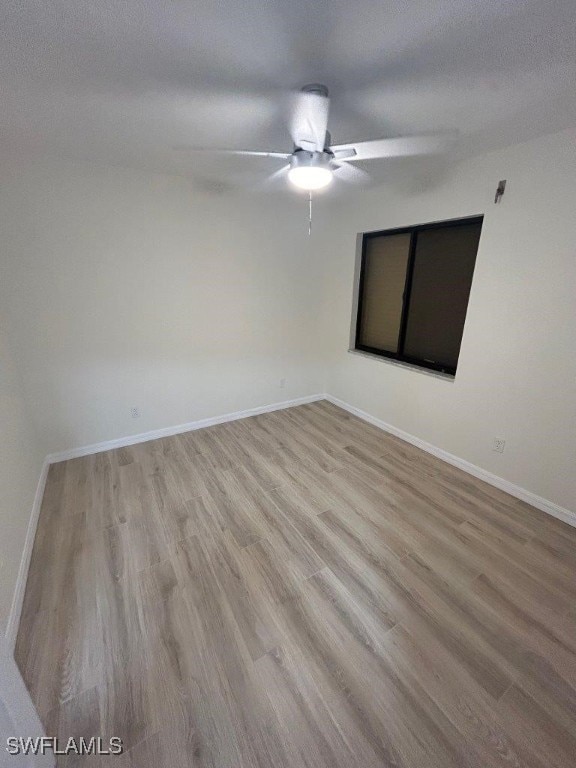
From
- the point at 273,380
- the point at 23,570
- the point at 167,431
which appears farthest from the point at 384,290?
the point at 23,570

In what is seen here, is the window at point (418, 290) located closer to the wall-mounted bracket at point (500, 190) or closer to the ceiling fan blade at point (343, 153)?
the wall-mounted bracket at point (500, 190)

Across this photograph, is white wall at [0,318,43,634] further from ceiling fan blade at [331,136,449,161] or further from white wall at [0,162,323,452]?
ceiling fan blade at [331,136,449,161]

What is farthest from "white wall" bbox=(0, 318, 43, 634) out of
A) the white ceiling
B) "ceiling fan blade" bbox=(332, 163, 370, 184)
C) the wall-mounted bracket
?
the wall-mounted bracket

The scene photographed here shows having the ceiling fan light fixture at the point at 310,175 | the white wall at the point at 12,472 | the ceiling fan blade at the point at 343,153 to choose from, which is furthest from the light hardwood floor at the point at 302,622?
the ceiling fan blade at the point at 343,153

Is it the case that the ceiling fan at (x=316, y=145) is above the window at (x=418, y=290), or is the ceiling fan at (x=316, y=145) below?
above

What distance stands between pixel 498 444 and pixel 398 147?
2.23m

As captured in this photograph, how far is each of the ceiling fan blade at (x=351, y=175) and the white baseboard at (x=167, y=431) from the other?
7.91ft

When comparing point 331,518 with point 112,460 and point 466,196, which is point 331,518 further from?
point 466,196

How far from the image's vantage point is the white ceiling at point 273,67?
988 mm

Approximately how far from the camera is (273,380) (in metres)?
3.71

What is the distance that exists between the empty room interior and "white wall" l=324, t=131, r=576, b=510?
0.02m

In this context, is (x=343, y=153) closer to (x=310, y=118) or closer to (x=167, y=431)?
(x=310, y=118)

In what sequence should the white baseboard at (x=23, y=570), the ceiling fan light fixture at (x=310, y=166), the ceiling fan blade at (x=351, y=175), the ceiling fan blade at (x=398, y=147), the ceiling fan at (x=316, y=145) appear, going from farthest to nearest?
the ceiling fan blade at (x=351, y=175) < the ceiling fan blade at (x=398, y=147) < the ceiling fan light fixture at (x=310, y=166) < the ceiling fan at (x=316, y=145) < the white baseboard at (x=23, y=570)

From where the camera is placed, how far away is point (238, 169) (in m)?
2.35
